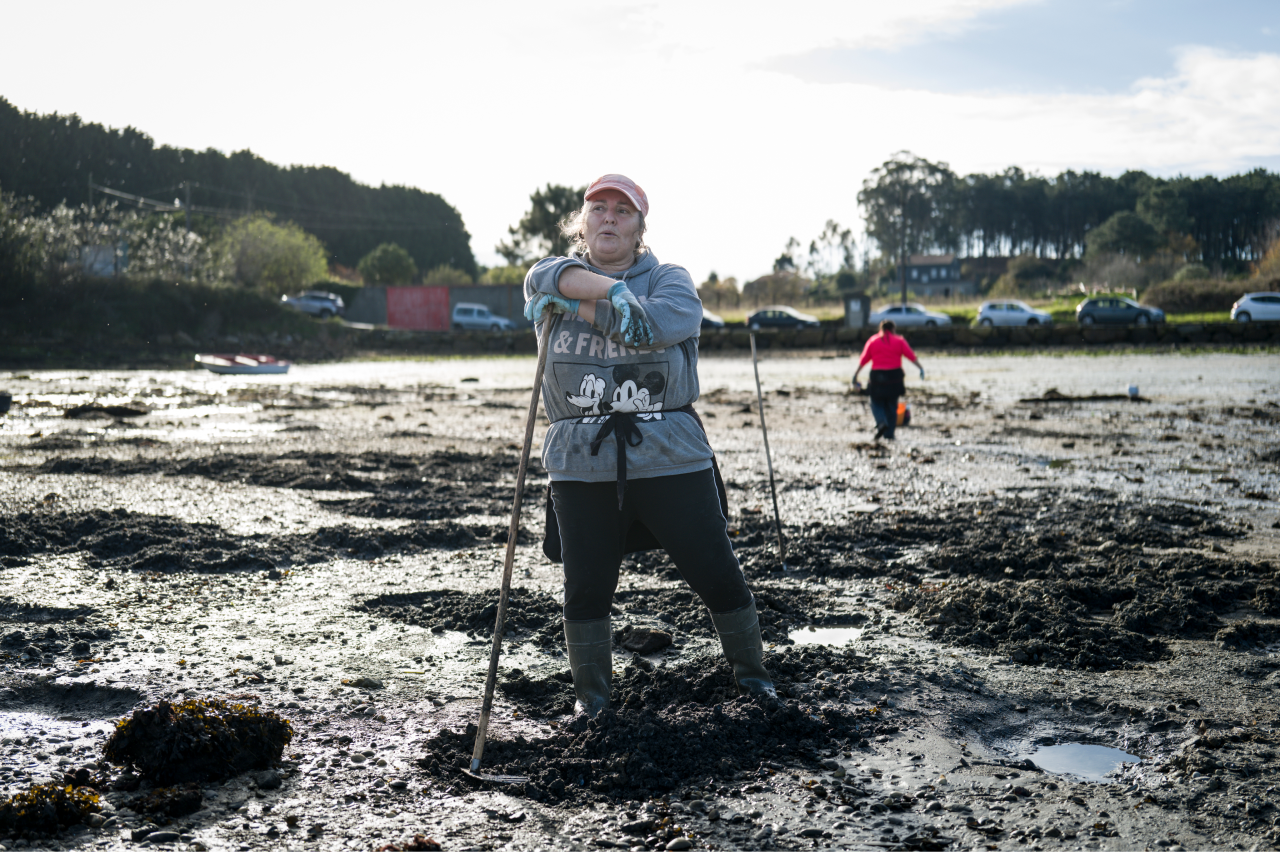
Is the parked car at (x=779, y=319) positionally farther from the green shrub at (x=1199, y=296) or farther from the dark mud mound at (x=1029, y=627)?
the dark mud mound at (x=1029, y=627)

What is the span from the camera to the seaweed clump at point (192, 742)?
301cm

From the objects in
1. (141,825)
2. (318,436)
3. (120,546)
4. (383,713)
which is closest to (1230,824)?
(383,713)

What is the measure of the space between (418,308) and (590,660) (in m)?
52.2

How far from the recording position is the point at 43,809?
8.79 feet

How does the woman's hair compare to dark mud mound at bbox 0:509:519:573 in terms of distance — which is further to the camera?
dark mud mound at bbox 0:509:519:573

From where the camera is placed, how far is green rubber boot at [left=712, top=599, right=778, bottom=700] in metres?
3.52

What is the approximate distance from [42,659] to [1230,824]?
14.5 feet

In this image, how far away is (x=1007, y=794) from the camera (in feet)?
9.72

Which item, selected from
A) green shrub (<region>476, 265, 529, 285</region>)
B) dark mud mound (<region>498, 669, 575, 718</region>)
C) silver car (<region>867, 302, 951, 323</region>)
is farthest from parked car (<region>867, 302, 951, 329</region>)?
dark mud mound (<region>498, 669, 575, 718</region>)

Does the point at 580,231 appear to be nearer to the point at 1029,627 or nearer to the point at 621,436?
the point at 621,436

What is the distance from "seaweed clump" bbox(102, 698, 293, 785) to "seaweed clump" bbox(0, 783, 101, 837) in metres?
0.24

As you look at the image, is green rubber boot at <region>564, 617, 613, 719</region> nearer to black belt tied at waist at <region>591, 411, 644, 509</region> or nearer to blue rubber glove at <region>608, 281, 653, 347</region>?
black belt tied at waist at <region>591, 411, 644, 509</region>

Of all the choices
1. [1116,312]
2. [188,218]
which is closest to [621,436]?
[1116,312]

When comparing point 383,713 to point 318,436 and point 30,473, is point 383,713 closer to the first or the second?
point 30,473
